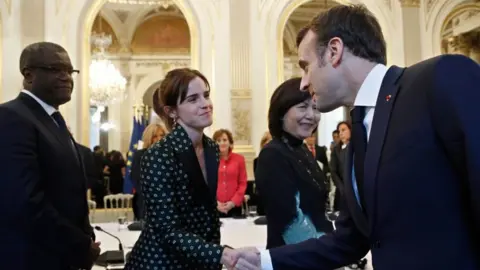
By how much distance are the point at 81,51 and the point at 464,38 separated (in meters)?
9.17

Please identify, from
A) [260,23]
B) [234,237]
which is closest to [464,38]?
[260,23]

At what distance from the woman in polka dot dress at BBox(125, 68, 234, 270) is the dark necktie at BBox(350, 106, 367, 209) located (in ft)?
2.06

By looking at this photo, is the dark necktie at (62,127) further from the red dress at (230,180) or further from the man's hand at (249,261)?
the red dress at (230,180)

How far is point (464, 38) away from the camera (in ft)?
40.6

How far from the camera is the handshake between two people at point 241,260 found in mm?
1670

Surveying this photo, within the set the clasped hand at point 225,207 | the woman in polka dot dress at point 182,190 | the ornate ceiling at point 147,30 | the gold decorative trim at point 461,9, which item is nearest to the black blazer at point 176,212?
the woman in polka dot dress at point 182,190

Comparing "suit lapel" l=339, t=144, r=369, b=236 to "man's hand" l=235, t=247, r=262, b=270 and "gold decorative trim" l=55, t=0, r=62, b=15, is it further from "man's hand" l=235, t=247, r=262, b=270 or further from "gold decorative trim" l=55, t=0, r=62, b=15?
"gold decorative trim" l=55, t=0, r=62, b=15

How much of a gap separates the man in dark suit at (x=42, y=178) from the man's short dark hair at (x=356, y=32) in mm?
1216

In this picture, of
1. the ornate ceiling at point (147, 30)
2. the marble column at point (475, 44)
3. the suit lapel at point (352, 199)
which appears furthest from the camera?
the ornate ceiling at point (147, 30)

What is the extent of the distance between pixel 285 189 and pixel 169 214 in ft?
1.65

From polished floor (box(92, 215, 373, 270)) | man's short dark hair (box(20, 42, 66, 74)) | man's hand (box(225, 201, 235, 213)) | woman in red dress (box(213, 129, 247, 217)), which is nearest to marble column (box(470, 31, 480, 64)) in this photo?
woman in red dress (box(213, 129, 247, 217))

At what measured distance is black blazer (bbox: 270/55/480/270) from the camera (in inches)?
39.5

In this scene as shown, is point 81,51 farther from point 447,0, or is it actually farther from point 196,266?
point 196,266

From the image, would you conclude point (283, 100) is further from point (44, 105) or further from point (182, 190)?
point (44, 105)
